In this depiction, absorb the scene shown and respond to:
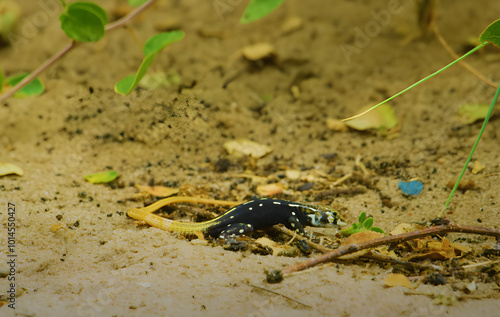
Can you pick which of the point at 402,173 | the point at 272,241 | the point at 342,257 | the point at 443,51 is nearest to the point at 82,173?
the point at 272,241

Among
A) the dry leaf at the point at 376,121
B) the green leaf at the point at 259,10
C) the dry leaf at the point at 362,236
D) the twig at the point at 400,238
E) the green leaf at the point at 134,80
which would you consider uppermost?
the green leaf at the point at 259,10

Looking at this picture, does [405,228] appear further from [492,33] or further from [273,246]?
[492,33]

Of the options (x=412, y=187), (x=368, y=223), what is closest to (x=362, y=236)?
(x=368, y=223)

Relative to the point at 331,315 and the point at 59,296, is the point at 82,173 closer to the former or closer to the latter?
the point at 59,296

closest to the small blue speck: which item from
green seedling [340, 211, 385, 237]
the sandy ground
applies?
the sandy ground

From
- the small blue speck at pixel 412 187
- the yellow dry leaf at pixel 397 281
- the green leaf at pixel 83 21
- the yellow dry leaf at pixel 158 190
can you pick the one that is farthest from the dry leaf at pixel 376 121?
the green leaf at pixel 83 21

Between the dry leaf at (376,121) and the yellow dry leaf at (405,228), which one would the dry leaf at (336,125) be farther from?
the yellow dry leaf at (405,228)
